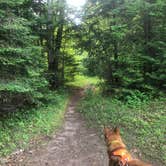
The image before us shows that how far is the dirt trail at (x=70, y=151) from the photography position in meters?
6.00

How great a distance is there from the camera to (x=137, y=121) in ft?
26.8

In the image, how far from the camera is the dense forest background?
759 cm

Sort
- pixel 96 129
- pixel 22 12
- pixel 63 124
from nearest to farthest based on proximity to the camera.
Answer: pixel 96 129, pixel 63 124, pixel 22 12

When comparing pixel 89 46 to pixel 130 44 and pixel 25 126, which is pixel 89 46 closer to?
pixel 130 44

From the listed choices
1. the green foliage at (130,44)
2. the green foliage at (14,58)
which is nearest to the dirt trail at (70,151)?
the green foliage at (14,58)

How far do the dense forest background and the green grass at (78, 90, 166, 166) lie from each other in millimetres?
958

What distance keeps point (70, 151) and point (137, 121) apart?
268 cm

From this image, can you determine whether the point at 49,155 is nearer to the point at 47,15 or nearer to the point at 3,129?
the point at 3,129

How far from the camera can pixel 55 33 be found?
52.6 feet

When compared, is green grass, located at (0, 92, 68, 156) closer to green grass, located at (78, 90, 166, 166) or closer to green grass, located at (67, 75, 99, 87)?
green grass, located at (78, 90, 166, 166)

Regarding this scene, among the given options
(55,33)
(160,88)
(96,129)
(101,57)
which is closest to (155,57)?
(160,88)

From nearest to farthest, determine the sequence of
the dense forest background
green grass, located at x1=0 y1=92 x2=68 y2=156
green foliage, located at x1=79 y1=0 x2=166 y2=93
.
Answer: green grass, located at x1=0 y1=92 x2=68 y2=156 < the dense forest background < green foliage, located at x1=79 y1=0 x2=166 y2=93

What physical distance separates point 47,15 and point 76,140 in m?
8.14

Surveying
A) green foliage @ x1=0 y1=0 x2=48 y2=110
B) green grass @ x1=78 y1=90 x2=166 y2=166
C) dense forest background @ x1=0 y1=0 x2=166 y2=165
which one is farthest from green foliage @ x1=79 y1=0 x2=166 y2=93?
green foliage @ x1=0 y1=0 x2=48 y2=110
